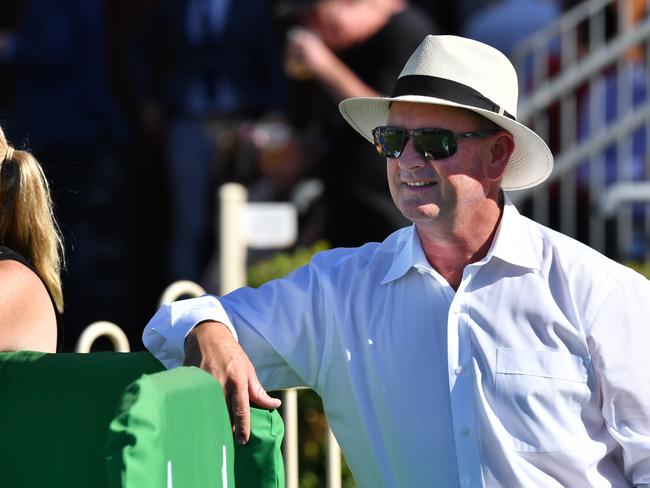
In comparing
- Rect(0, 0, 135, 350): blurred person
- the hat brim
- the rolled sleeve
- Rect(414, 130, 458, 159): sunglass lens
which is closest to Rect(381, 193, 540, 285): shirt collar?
the hat brim

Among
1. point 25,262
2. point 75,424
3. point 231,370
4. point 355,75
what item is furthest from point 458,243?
point 355,75

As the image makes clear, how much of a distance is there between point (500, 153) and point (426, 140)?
234mm

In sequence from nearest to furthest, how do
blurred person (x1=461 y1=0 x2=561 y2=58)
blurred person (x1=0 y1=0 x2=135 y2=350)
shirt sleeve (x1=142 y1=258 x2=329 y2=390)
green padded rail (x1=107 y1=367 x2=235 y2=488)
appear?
green padded rail (x1=107 y1=367 x2=235 y2=488) < shirt sleeve (x1=142 y1=258 x2=329 y2=390) < blurred person (x1=461 y1=0 x2=561 y2=58) < blurred person (x1=0 y1=0 x2=135 y2=350)

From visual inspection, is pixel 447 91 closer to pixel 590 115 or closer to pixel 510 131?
pixel 510 131

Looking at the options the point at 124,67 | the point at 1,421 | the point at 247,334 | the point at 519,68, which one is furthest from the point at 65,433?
the point at 124,67

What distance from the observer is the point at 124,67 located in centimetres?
912

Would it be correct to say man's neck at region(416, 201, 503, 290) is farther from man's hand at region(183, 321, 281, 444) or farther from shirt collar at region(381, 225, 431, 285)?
man's hand at region(183, 321, 281, 444)

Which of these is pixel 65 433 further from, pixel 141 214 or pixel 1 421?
pixel 141 214

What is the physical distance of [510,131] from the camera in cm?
338

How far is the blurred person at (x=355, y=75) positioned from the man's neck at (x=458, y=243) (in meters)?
3.18

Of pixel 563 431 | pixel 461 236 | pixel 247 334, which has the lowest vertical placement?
pixel 563 431

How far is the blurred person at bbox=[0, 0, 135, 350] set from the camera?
26.2ft

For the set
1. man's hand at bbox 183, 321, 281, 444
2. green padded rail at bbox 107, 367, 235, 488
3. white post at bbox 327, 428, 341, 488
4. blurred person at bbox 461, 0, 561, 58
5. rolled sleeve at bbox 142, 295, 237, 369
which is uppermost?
blurred person at bbox 461, 0, 561, 58

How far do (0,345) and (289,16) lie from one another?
178 inches
